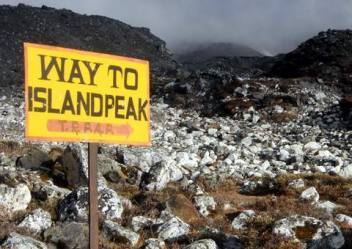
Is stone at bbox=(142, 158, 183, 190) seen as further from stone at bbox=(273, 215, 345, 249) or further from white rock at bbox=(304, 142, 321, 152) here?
white rock at bbox=(304, 142, 321, 152)

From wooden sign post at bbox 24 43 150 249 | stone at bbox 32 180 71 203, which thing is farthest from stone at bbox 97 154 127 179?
wooden sign post at bbox 24 43 150 249

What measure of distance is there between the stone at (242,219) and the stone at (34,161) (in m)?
5.95

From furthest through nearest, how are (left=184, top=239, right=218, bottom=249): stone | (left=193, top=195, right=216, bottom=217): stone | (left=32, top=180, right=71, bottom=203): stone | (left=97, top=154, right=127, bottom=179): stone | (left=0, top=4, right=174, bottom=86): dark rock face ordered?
(left=0, top=4, right=174, bottom=86): dark rock face, (left=97, top=154, right=127, bottom=179): stone, (left=193, top=195, right=216, bottom=217): stone, (left=32, top=180, right=71, bottom=203): stone, (left=184, top=239, right=218, bottom=249): stone

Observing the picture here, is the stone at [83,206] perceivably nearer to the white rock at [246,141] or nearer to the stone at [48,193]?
the stone at [48,193]

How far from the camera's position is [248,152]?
23.3 metres

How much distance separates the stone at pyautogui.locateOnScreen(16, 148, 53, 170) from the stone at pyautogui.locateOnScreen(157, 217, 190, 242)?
6036 millimetres

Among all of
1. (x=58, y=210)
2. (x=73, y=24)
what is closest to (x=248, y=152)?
(x=58, y=210)

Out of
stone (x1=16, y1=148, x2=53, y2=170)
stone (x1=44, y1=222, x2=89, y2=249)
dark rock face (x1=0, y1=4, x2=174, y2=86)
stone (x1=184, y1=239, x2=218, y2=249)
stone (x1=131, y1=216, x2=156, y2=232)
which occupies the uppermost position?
dark rock face (x1=0, y1=4, x2=174, y2=86)

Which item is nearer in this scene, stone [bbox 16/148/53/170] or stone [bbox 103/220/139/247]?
stone [bbox 103/220/139/247]

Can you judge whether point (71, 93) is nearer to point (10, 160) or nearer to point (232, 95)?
point (10, 160)

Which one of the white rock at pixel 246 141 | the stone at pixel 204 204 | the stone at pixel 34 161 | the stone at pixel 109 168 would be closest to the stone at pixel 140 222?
the stone at pixel 204 204

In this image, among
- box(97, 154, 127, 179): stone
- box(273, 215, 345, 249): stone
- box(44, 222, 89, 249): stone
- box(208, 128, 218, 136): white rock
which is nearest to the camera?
box(44, 222, 89, 249): stone

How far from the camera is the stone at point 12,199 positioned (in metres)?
12.4

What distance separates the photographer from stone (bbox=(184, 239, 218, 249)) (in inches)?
408
